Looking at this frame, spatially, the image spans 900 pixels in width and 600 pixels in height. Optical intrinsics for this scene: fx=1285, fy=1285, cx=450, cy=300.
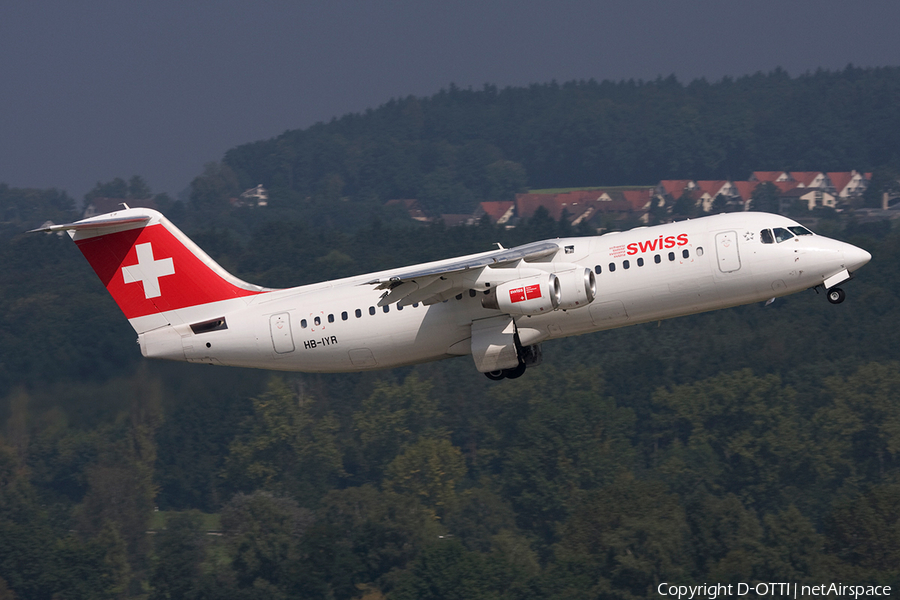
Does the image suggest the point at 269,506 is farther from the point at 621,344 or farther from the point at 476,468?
the point at 621,344

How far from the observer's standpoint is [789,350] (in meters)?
116

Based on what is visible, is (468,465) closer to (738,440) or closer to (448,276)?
(738,440)

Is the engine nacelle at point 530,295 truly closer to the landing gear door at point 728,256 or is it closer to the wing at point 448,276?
the wing at point 448,276

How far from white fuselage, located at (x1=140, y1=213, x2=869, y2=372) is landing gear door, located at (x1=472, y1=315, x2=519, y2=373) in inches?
10.0

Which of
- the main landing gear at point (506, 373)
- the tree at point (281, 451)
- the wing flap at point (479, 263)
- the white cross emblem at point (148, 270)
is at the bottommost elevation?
the tree at point (281, 451)

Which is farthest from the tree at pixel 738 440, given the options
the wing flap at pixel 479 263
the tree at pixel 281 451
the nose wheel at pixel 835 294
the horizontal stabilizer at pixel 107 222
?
the horizontal stabilizer at pixel 107 222

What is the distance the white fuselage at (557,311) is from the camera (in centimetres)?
2991

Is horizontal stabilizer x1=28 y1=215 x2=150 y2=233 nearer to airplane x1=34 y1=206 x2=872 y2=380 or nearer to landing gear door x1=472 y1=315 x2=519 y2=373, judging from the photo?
airplane x1=34 y1=206 x2=872 y2=380

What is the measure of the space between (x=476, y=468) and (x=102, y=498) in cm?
2980

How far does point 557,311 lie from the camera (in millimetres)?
30750

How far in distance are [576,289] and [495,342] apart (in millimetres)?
2730

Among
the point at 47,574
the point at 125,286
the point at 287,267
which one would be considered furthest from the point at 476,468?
the point at 125,286

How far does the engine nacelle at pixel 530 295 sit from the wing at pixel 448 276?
43cm

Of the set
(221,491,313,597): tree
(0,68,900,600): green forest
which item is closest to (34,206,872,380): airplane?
(0,68,900,600): green forest
